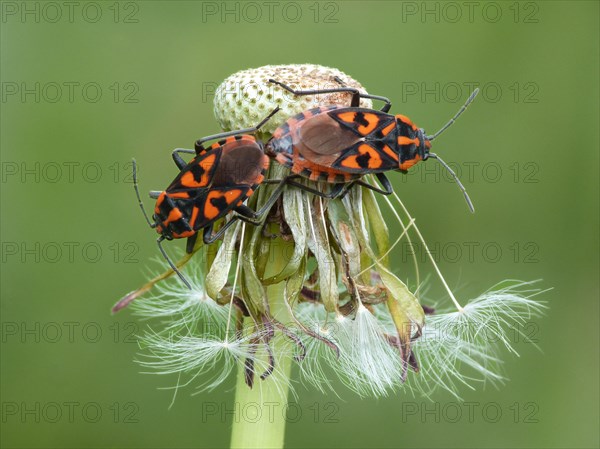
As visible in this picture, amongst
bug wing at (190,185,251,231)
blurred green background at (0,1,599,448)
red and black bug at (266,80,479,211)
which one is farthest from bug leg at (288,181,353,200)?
blurred green background at (0,1,599,448)

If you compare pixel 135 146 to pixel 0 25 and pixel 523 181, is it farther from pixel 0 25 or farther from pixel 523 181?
pixel 523 181

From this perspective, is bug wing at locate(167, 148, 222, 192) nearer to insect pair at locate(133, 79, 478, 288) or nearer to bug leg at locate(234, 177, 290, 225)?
insect pair at locate(133, 79, 478, 288)

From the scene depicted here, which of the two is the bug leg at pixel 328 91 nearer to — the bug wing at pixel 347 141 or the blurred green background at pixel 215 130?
the bug wing at pixel 347 141

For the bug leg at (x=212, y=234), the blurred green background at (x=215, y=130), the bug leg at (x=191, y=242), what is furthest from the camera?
the blurred green background at (x=215, y=130)

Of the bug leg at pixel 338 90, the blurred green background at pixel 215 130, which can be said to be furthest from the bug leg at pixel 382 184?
the blurred green background at pixel 215 130

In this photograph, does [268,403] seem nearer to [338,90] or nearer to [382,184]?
[382,184]
